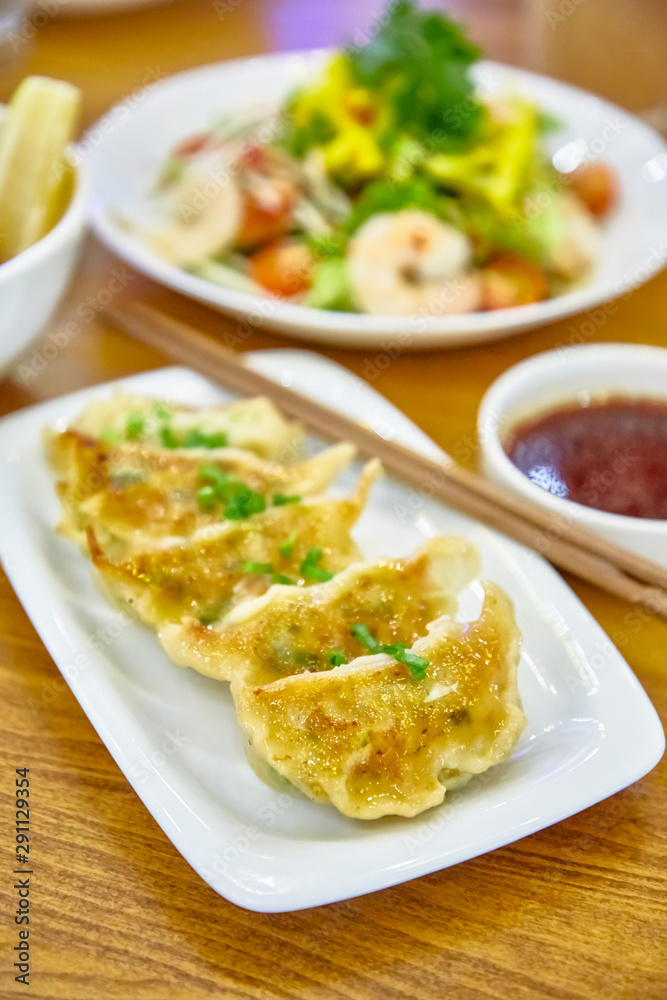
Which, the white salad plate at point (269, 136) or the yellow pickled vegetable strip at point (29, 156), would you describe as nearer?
the yellow pickled vegetable strip at point (29, 156)

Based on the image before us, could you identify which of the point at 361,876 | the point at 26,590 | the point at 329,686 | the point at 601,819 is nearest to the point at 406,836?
the point at 361,876

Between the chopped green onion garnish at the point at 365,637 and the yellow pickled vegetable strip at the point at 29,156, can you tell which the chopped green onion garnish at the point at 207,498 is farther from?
the yellow pickled vegetable strip at the point at 29,156

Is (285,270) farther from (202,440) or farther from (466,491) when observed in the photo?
(466,491)

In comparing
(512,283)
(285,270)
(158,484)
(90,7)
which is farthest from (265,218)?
(90,7)

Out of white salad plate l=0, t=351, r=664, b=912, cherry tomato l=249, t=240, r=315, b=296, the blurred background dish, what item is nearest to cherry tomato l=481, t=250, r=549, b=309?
cherry tomato l=249, t=240, r=315, b=296

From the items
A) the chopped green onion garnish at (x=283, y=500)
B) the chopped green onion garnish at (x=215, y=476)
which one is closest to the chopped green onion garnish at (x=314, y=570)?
the chopped green onion garnish at (x=283, y=500)

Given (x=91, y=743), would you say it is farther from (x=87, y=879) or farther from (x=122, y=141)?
(x=122, y=141)
